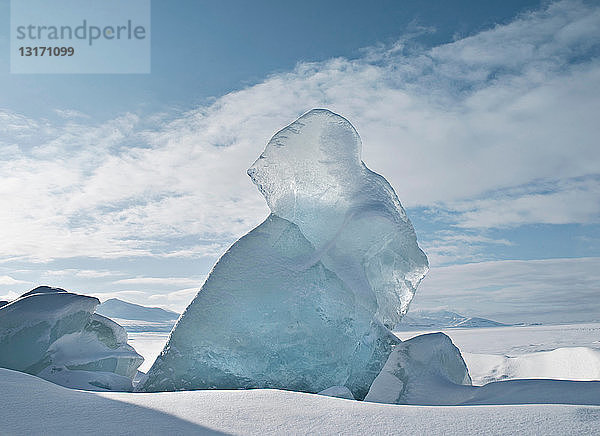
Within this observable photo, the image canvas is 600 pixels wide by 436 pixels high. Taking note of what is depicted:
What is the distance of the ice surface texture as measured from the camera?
421 centimetres

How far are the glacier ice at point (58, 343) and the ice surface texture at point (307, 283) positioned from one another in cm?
101

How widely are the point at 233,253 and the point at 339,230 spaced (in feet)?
3.66

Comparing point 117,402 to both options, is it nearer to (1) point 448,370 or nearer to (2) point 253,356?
(2) point 253,356

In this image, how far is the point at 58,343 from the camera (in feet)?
16.4

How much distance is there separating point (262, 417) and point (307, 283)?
239 centimetres

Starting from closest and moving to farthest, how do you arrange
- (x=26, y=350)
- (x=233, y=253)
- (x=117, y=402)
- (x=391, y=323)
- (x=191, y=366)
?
(x=117, y=402), (x=191, y=366), (x=233, y=253), (x=26, y=350), (x=391, y=323)

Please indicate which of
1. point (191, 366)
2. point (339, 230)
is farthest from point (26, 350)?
point (339, 230)

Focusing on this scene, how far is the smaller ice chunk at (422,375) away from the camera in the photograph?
11.4 ft

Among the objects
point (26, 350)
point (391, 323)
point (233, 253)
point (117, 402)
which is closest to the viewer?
point (117, 402)

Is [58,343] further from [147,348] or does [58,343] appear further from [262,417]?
[147,348]

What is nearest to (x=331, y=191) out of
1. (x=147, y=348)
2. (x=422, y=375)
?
(x=422, y=375)

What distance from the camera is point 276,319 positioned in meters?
4.31

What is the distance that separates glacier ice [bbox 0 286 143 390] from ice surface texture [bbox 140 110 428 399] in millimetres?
1011

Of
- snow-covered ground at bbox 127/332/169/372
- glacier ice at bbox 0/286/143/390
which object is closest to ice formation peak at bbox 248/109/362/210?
snow-covered ground at bbox 127/332/169/372
